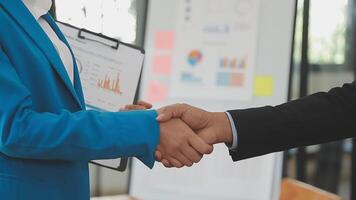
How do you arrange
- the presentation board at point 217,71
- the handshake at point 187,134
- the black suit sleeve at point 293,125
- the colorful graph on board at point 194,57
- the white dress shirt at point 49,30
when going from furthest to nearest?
1. the colorful graph on board at point 194,57
2. the presentation board at point 217,71
3. the black suit sleeve at point 293,125
4. the handshake at point 187,134
5. the white dress shirt at point 49,30

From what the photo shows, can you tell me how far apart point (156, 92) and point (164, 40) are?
26 centimetres

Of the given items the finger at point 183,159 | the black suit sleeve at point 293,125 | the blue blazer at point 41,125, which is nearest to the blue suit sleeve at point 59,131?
the blue blazer at point 41,125

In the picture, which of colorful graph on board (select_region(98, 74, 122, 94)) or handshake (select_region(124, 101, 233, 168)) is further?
colorful graph on board (select_region(98, 74, 122, 94))

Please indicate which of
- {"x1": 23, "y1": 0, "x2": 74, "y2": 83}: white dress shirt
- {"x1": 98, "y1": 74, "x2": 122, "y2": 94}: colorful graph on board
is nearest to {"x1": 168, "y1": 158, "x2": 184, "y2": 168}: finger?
{"x1": 23, "y1": 0, "x2": 74, "y2": 83}: white dress shirt

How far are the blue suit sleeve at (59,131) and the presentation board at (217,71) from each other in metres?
1.21

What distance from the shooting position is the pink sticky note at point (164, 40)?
2.40 metres

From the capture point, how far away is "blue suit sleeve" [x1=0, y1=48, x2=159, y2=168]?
0.99m

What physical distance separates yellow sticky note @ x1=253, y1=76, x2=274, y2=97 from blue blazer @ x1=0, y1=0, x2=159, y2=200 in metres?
1.19

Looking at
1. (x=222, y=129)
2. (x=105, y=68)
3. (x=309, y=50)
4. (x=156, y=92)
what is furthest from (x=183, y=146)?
(x=309, y=50)

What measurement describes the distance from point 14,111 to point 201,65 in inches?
56.8

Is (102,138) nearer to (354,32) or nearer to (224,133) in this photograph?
(224,133)

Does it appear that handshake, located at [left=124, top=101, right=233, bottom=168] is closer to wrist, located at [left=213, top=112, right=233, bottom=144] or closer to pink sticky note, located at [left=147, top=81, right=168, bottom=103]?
wrist, located at [left=213, top=112, right=233, bottom=144]

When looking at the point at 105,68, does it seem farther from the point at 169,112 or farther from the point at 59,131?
the point at 59,131

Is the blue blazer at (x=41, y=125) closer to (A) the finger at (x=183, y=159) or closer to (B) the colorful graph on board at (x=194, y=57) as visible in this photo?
(A) the finger at (x=183, y=159)
